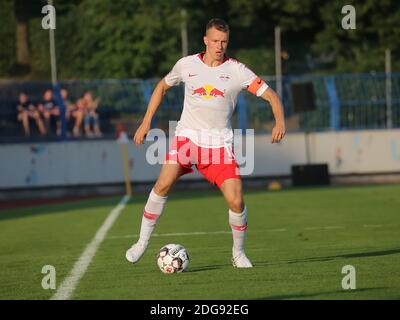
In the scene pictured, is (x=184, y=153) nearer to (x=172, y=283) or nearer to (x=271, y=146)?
(x=172, y=283)

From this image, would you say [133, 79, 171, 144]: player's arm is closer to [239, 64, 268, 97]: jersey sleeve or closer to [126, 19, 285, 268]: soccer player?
[126, 19, 285, 268]: soccer player

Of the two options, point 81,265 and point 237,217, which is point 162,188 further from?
point 81,265

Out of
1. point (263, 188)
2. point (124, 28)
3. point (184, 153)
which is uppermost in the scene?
point (124, 28)

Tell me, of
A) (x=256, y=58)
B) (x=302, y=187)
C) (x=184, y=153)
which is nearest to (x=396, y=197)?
(x=302, y=187)

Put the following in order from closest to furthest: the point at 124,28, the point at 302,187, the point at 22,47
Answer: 1. the point at 302,187
2. the point at 22,47
3. the point at 124,28

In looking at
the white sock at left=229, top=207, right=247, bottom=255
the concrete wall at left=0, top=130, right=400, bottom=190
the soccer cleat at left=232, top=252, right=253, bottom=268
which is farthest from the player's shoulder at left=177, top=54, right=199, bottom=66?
the concrete wall at left=0, top=130, right=400, bottom=190

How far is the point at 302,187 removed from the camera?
27094 millimetres

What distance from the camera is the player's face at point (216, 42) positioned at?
1010 cm

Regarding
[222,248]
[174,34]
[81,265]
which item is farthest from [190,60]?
[174,34]

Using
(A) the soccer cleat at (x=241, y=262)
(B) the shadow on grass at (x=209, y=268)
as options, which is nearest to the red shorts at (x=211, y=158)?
(A) the soccer cleat at (x=241, y=262)

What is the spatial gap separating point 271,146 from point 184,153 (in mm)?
18946

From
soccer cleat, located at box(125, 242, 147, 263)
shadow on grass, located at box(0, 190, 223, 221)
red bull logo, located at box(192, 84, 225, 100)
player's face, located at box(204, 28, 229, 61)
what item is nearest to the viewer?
player's face, located at box(204, 28, 229, 61)

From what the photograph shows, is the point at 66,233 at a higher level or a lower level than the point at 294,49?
lower

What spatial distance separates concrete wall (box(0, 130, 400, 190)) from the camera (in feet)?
92.0
